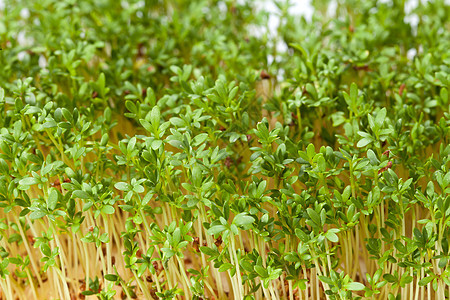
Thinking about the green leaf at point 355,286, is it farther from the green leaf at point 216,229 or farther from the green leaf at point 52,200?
the green leaf at point 52,200

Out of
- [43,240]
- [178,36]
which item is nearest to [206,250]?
[43,240]

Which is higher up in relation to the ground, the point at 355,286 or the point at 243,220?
the point at 243,220

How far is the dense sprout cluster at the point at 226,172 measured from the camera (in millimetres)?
1028

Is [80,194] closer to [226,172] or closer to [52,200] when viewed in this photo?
[52,200]

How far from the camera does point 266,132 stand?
41.8 inches

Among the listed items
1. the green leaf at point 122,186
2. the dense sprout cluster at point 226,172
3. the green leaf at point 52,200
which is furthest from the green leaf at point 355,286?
the green leaf at point 52,200

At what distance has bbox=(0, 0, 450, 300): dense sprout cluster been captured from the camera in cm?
103

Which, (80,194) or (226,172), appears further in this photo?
(226,172)

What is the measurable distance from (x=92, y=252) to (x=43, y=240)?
0.70 ft

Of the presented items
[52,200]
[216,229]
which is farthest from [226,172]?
[52,200]

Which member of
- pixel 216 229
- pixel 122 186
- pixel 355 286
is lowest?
pixel 355 286

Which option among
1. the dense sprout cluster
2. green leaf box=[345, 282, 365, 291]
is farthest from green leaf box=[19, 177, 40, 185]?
green leaf box=[345, 282, 365, 291]

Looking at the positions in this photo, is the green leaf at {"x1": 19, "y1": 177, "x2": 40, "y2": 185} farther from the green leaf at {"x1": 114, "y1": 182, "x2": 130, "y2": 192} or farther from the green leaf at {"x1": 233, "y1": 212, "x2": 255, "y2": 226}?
the green leaf at {"x1": 233, "y1": 212, "x2": 255, "y2": 226}

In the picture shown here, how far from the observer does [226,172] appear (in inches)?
48.7
